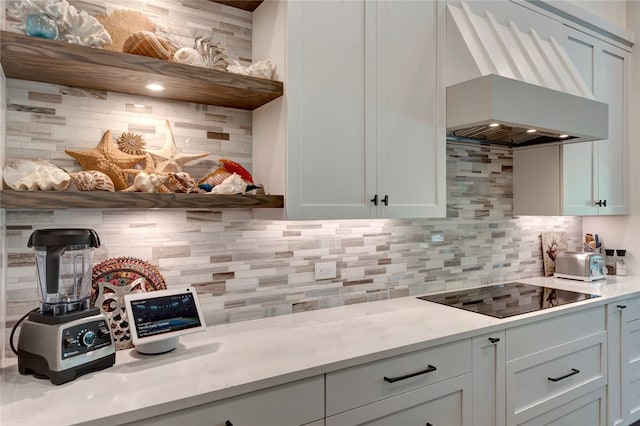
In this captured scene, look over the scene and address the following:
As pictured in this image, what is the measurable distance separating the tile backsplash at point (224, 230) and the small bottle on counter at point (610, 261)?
1217 millimetres

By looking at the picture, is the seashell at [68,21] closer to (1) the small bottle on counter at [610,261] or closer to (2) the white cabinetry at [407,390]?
(2) the white cabinetry at [407,390]

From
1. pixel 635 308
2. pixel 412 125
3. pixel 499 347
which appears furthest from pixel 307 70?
pixel 635 308

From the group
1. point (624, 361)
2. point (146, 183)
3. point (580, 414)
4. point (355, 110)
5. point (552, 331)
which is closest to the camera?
point (146, 183)

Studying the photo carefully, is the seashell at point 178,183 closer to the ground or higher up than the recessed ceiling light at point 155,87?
closer to the ground

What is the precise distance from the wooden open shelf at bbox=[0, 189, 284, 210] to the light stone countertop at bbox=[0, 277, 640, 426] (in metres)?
0.53

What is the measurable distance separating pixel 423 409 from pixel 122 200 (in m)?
1.36

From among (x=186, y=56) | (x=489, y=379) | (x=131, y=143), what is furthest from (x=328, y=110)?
(x=489, y=379)

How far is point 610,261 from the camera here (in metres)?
3.22

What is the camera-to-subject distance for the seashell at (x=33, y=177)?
125cm

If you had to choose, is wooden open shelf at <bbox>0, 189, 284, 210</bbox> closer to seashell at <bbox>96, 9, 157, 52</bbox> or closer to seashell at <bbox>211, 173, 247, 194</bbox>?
seashell at <bbox>211, 173, 247, 194</bbox>

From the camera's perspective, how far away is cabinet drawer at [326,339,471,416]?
1.41m

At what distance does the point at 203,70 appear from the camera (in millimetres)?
1489

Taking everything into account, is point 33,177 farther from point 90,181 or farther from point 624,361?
point 624,361

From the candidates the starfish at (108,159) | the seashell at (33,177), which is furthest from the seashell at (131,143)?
the seashell at (33,177)
